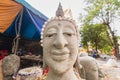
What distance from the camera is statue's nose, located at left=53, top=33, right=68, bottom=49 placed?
142cm

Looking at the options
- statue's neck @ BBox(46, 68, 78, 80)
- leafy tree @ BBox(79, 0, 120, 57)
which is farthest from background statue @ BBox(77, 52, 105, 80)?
leafy tree @ BBox(79, 0, 120, 57)

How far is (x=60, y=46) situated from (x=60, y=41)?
29mm

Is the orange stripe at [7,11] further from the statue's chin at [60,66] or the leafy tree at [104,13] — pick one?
the leafy tree at [104,13]

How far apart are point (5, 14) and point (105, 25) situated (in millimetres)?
20025

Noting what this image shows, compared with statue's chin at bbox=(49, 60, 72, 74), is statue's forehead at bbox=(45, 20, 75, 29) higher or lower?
higher

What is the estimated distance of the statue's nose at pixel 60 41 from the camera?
142cm

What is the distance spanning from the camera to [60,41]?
1424mm

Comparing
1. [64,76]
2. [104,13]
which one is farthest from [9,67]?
[104,13]

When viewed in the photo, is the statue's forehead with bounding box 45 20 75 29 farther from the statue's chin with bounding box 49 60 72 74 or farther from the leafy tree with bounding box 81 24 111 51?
the leafy tree with bounding box 81 24 111 51

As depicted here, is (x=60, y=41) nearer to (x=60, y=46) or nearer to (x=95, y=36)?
(x=60, y=46)

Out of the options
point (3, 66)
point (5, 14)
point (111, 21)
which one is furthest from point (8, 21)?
point (111, 21)

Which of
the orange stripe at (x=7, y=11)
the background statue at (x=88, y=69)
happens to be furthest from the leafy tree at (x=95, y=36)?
the background statue at (x=88, y=69)

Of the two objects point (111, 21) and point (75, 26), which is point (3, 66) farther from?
point (111, 21)

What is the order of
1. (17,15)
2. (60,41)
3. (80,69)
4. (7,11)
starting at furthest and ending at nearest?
1. (17,15)
2. (7,11)
3. (80,69)
4. (60,41)
